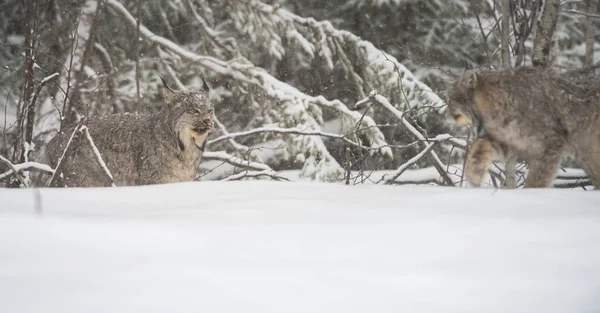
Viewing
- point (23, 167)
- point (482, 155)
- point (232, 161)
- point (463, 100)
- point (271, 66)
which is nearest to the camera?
point (482, 155)

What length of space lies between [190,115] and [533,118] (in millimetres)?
3183

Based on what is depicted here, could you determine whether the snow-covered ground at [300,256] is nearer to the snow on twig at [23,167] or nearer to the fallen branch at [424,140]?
the snow on twig at [23,167]

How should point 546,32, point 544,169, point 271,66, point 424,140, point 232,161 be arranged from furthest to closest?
point 271,66, point 232,161, point 424,140, point 546,32, point 544,169

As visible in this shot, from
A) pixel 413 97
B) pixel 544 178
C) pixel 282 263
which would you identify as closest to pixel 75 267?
pixel 282 263

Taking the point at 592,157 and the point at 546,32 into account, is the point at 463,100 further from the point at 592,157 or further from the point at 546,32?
the point at 546,32

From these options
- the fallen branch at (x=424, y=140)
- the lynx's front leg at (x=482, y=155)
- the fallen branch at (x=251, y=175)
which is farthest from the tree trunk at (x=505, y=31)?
the fallen branch at (x=251, y=175)

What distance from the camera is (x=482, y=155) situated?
15.1 feet

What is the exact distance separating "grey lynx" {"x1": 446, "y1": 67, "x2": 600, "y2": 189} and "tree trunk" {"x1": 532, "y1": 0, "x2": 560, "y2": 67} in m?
1.01

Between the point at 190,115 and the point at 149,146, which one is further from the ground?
the point at 190,115

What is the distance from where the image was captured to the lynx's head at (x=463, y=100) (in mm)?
4684

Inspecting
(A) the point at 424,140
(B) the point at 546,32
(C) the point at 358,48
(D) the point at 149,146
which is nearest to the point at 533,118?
(B) the point at 546,32

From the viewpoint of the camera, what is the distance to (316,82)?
14.4 metres

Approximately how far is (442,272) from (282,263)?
1.69ft

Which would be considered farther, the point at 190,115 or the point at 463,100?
the point at 190,115
